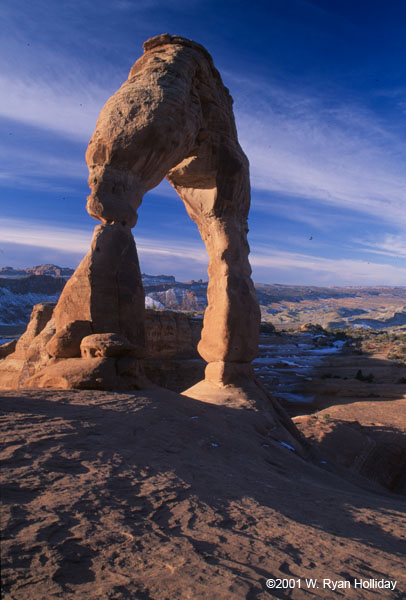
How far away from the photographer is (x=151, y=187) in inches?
254

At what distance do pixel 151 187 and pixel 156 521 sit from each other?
5537mm

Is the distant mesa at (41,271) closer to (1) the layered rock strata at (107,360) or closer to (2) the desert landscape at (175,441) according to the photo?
(1) the layered rock strata at (107,360)

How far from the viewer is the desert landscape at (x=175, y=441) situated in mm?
1473

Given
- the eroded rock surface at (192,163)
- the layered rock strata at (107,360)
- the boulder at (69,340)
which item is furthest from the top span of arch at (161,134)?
the layered rock strata at (107,360)

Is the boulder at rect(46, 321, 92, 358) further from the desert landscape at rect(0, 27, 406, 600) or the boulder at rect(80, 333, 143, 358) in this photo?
the boulder at rect(80, 333, 143, 358)

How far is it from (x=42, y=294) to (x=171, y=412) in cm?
4762

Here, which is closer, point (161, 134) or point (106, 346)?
point (106, 346)

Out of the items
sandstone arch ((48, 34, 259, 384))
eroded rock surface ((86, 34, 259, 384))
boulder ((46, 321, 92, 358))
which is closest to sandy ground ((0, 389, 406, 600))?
boulder ((46, 321, 92, 358))

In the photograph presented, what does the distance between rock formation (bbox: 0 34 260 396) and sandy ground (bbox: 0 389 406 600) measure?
1.75 metres

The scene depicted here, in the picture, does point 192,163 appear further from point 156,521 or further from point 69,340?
point 156,521

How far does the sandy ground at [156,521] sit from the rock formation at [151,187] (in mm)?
1750

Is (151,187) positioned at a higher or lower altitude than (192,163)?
lower

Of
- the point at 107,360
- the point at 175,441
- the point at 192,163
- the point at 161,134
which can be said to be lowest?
the point at 175,441

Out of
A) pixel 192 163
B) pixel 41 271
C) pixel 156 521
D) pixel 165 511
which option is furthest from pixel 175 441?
pixel 41 271
